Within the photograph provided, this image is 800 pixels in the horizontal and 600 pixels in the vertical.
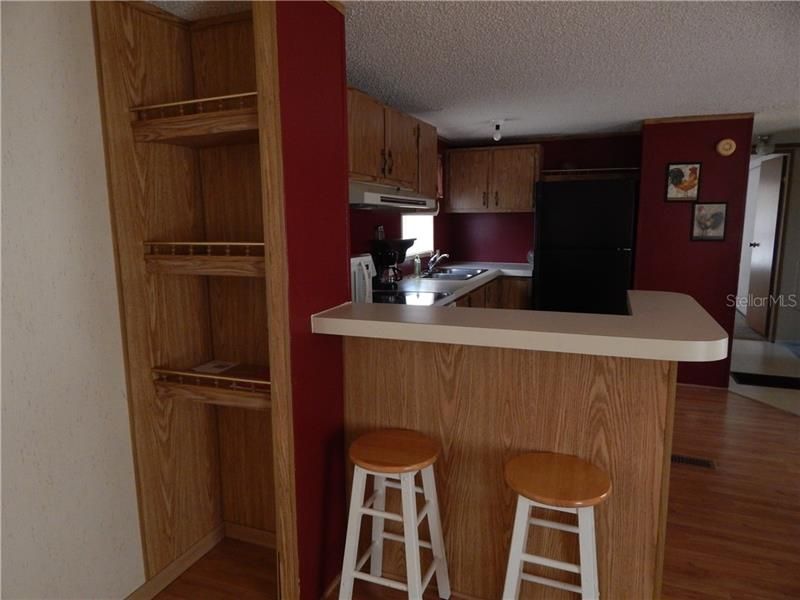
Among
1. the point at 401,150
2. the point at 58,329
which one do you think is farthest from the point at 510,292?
the point at 58,329

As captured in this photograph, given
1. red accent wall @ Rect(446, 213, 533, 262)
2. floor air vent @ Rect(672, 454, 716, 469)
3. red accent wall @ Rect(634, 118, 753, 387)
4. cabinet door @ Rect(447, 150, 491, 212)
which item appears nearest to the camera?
floor air vent @ Rect(672, 454, 716, 469)

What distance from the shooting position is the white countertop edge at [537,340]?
54.8 inches

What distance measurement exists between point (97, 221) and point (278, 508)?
1141 millimetres

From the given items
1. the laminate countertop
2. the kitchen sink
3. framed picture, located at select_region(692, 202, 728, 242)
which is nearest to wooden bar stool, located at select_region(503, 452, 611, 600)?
the laminate countertop

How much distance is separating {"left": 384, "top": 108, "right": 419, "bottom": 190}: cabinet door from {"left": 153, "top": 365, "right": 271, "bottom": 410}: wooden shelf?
1625mm

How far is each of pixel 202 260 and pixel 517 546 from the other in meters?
1.39

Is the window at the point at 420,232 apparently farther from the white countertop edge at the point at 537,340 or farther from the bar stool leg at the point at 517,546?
the bar stool leg at the point at 517,546

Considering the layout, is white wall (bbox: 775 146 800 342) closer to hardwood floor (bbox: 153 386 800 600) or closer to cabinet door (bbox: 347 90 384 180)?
hardwood floor (bbox: 153 386 800 600)

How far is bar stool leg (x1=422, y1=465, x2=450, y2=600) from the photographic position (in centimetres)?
177

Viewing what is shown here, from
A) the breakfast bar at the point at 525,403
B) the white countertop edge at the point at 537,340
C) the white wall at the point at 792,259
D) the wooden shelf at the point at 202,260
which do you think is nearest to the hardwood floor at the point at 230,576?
the breakfast bar at the point at 525,403

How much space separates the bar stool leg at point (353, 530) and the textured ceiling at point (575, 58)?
5.60 feet

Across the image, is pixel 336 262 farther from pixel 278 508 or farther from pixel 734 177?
pixel 734 177

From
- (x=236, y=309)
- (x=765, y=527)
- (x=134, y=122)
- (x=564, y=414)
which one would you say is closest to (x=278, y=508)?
(x=236, y=309)

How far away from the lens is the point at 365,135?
2.72 metres
